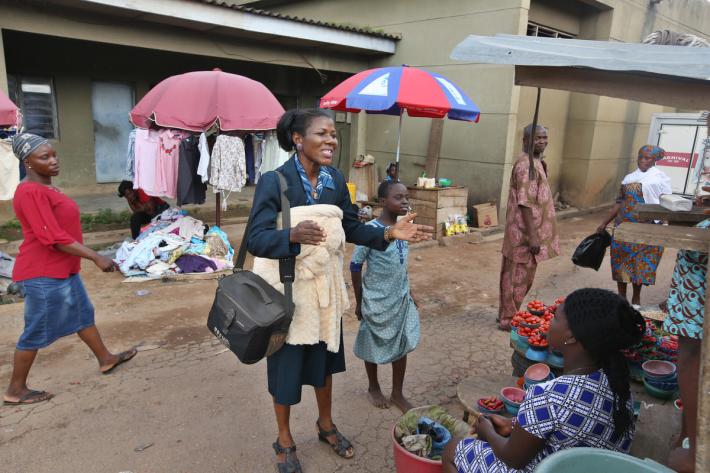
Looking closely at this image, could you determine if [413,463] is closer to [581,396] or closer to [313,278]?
[581,396]

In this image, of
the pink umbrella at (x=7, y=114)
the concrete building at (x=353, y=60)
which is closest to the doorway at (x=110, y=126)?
the concrete building at (x=353, y=60)

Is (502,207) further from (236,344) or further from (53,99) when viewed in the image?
(53,99)

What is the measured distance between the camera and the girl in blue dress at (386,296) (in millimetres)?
3113

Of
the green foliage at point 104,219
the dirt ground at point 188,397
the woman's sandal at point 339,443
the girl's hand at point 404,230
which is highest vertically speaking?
the girl's hand at point 404,230

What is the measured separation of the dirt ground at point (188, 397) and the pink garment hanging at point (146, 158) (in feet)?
4.47

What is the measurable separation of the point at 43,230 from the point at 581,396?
10.1ft

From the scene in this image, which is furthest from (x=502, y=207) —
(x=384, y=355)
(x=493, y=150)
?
(x=384, y=355)

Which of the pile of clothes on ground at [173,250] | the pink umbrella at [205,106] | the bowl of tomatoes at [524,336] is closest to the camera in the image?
the bowl of tomatoes at [524,336]

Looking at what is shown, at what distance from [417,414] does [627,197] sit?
3965 mm

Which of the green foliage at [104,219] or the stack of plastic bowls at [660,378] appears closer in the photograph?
the stack of plastic bowls at [660,378]

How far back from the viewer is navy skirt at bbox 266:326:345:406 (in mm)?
2504

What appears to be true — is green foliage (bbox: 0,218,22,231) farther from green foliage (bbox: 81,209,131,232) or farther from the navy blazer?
the navy blazer

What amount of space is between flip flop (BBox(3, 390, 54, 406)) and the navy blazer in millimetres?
2128

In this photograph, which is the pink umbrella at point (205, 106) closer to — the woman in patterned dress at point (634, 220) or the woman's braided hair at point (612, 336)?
the woman in patterned dress at point (634, 220)
